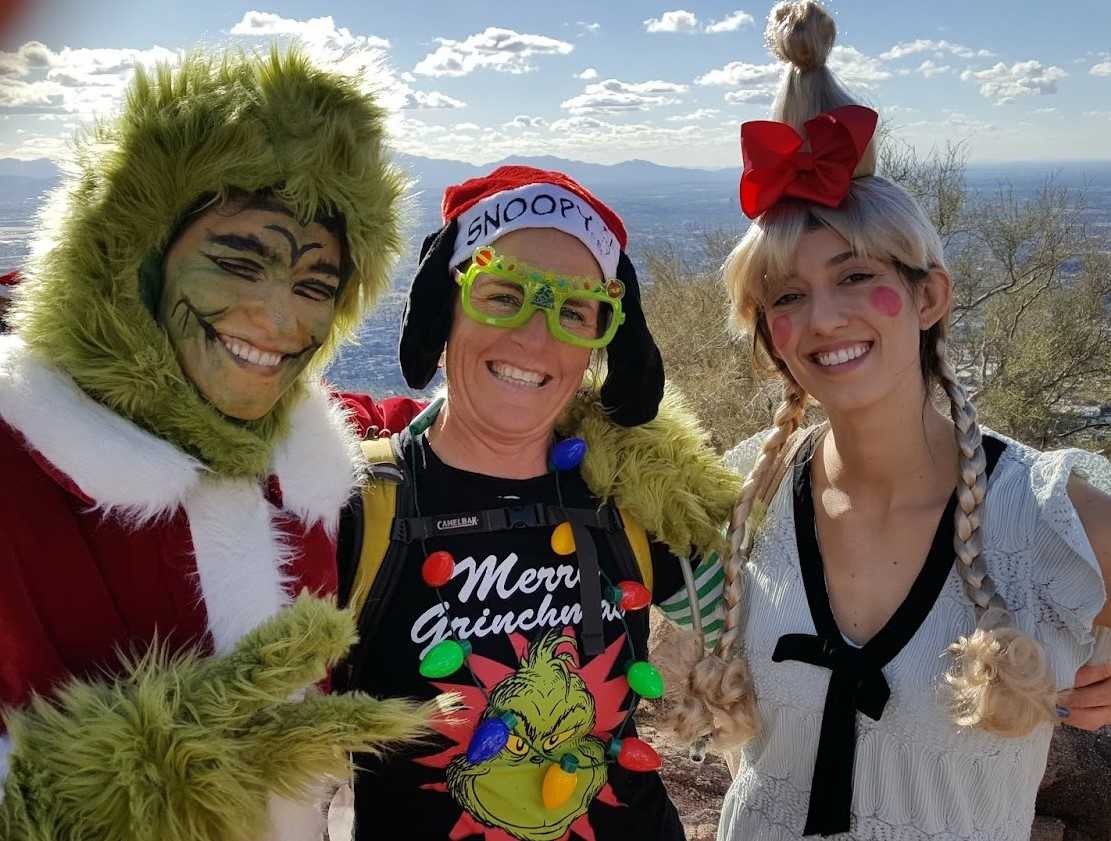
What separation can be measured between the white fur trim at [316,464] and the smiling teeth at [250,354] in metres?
0.19

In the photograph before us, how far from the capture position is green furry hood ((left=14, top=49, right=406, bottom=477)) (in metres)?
1.42

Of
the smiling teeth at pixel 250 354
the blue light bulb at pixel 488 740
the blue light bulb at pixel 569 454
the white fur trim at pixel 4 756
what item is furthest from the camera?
the blue light bulb at pixel 569 454

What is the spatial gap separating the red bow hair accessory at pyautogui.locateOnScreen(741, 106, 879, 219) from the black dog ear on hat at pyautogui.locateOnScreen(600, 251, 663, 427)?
379 millimetres

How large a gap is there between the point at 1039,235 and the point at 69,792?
2283 cm

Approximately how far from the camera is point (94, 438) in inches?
53.4

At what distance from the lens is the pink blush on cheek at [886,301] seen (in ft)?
6.43

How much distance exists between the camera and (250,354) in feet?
5.09

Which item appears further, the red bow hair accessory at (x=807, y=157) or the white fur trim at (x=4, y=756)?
the red bow hair accessory at (x=807, y=157)

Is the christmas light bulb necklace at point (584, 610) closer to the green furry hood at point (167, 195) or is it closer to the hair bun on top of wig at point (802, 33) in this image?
the green furry hood at point (167, 195)

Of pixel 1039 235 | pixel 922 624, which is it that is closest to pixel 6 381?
pixel 922 624

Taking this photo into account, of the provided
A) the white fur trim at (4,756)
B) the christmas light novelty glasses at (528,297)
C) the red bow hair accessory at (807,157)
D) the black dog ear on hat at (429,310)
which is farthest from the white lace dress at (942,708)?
the white fur trim at (4,756)

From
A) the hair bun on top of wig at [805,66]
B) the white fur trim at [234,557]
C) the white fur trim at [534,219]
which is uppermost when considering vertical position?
the hair bun on top of wig at [805,66]

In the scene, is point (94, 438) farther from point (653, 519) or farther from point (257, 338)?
point (653, 519)

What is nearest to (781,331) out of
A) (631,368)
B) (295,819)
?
(631,368)
